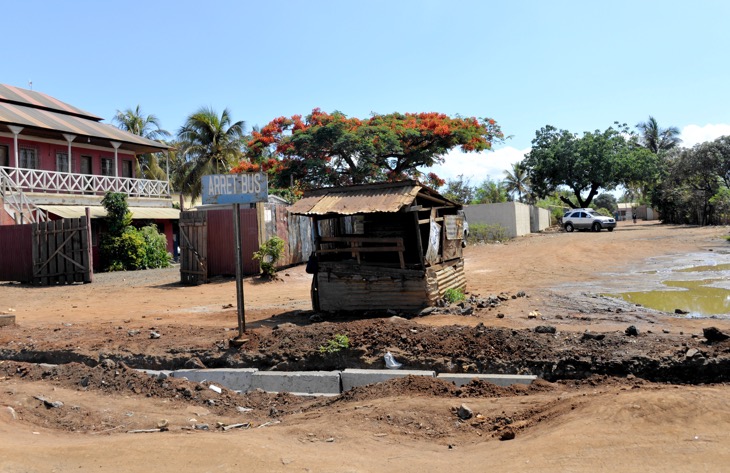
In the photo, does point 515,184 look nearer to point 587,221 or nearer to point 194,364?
point 587,221

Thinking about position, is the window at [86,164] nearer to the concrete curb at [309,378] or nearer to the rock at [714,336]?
the concrete curb at [309,378]

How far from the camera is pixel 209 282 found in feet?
60.8

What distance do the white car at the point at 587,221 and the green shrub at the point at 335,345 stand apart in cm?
3347

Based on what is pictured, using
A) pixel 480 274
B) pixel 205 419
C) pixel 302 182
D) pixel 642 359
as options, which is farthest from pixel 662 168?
pixel 205 419

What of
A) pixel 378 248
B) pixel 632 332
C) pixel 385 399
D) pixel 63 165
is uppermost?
pixel 63 165

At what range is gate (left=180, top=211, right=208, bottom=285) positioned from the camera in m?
18.5

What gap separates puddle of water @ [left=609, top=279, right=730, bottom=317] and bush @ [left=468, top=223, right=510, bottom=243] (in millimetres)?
17863

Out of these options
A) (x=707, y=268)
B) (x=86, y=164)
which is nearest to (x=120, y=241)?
(x=86, y=164)

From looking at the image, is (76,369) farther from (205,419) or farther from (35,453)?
(35,453)

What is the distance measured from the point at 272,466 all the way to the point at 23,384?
16.5 feet

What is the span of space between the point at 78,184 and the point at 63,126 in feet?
8.81

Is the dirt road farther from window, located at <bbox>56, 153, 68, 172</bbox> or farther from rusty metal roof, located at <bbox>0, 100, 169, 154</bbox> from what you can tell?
window, located at <bbox>56, 153, 68, 172</bbox>

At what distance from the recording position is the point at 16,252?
20.1 meters

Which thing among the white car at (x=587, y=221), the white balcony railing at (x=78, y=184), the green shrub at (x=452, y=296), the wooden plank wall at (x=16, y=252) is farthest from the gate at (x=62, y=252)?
the white car at (x=587, y=221)
